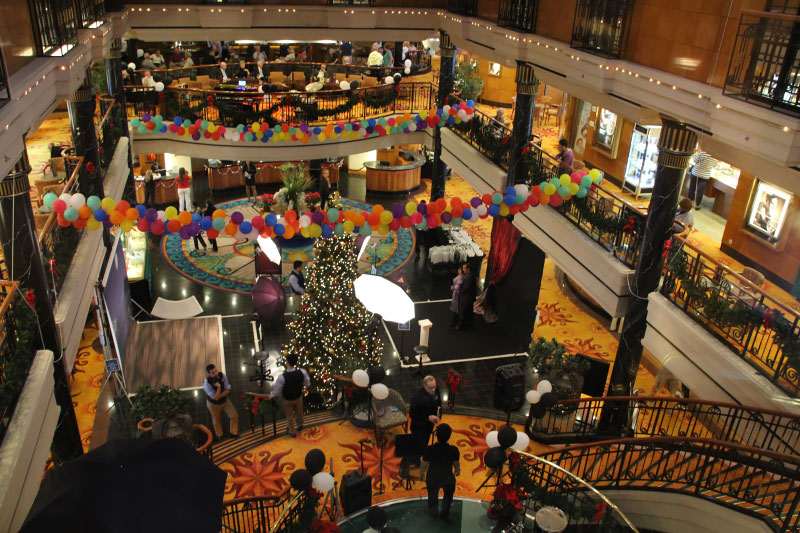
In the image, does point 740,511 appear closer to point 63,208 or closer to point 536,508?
point 536,508

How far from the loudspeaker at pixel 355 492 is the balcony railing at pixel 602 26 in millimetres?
6140

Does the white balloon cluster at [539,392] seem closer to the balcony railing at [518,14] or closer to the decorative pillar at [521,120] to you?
the decorative pillar at [521,120]

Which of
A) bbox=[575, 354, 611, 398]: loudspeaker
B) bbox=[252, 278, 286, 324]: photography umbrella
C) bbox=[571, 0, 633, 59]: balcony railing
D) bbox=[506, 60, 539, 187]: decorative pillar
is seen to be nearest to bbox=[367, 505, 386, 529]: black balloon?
bbox=[575, 354, 611, 398]: loudspeaker

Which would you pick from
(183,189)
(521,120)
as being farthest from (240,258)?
(521,120)

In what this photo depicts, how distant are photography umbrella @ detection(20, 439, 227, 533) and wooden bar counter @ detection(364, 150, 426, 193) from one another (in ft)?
44.8

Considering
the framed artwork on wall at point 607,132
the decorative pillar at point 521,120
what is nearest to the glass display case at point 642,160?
the framed artwork on wall at point 607,132

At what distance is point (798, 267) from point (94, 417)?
11.3 m

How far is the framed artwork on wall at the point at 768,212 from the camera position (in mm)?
10859

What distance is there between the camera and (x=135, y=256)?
13.1m

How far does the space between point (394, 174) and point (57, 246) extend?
1143 centimetres

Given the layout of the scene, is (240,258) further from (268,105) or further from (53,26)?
(53,26)

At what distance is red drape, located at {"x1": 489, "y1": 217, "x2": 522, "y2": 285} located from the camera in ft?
40.5

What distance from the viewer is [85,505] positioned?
4699 mm

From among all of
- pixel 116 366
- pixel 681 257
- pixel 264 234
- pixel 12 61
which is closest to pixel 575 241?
pixel 681 257
